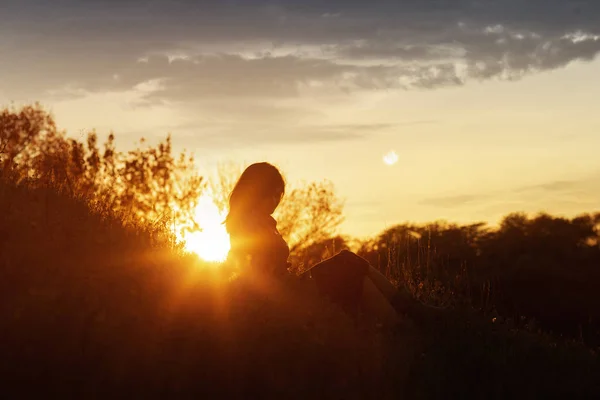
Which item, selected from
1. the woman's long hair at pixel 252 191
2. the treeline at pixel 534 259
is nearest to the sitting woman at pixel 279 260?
the woman's long hair at pixel 252 191

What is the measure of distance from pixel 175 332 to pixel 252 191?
3.24m

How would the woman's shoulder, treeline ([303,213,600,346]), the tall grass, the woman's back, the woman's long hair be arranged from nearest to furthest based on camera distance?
the tall grass → the woman's back → the woman's shoulder → the woman's long hair → treeline ([303,213,600,346])

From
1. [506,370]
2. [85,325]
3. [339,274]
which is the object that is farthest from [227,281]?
[506,370]

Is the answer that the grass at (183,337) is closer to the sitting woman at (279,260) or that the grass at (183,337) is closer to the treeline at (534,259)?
the sitting woman at (279,260)

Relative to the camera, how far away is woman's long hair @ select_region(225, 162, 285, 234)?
909 centimetres

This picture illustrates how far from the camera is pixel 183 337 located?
612 centimetres

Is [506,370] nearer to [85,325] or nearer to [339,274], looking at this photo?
[339,274]

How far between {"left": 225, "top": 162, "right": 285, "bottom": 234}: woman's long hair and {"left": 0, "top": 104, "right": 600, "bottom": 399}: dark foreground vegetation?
84 cm

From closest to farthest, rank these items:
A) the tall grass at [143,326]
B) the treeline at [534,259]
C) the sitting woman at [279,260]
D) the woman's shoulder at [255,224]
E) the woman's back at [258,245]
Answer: the tall grass at [143,326] < the sitting woman at [279,260] < the woman's back at [258,245] < the woman's shoulder at [255,224] < the treeline at [534,259]

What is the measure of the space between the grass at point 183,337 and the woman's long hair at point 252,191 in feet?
2.96

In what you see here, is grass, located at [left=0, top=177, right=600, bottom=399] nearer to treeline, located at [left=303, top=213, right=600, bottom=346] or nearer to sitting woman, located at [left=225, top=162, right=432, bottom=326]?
sitting woman, located at [left=225, top=162, right=432, bottom=326]

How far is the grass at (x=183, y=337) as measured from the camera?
565 centimetres

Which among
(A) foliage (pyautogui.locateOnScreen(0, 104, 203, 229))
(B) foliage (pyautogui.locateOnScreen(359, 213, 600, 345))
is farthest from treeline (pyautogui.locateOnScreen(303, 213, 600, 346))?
(A) foliage (pyautogui.locateOnScreen(0, 104, 203, 229))

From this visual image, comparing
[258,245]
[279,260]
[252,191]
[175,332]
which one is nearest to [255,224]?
[258,245]
